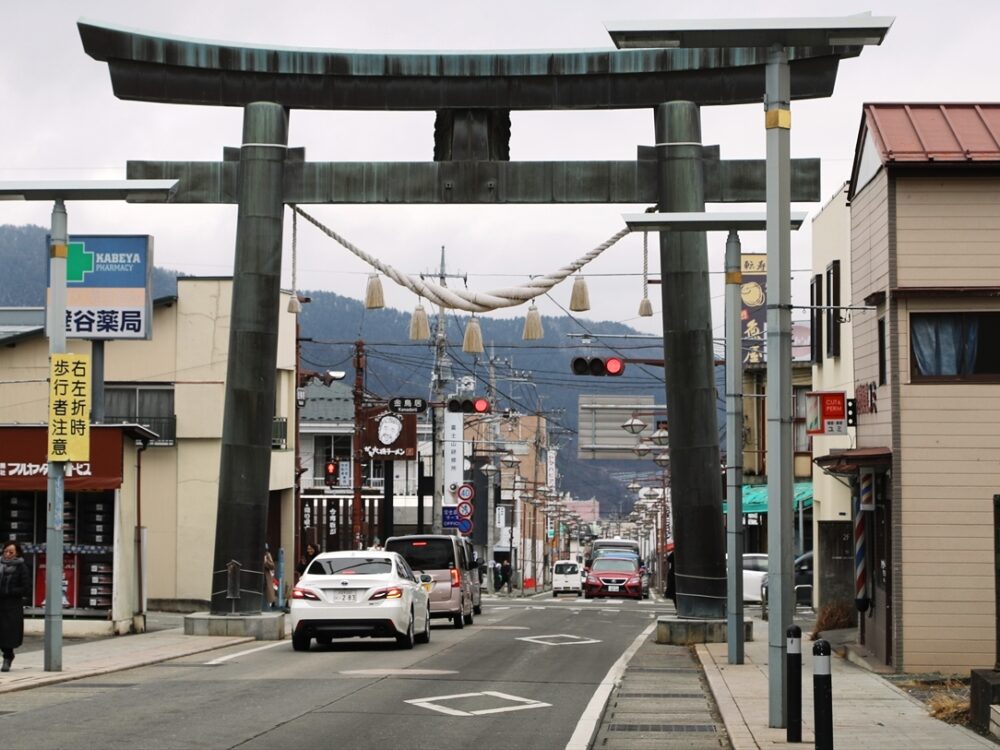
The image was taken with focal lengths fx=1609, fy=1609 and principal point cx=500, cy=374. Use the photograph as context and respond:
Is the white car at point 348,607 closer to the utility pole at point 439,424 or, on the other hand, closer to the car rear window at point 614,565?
the utility pole at point 439,424

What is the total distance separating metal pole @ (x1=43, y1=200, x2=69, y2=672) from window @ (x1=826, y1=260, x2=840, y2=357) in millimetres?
17285

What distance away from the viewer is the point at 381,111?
1102 inches

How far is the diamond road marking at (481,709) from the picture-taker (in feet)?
54.8

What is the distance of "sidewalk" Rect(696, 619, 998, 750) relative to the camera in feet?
46.5

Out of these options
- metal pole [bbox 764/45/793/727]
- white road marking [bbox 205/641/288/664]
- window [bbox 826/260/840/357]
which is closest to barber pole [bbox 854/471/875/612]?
window [bbox 826/260/840/357]

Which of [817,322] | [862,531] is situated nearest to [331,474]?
[817,322]

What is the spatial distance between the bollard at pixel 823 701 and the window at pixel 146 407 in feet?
109

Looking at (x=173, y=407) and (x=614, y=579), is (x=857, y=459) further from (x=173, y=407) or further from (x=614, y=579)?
(x=614, y=579)

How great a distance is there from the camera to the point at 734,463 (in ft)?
78.6

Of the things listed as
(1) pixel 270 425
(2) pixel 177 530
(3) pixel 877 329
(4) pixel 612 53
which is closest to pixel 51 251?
(1) pixel 270 425

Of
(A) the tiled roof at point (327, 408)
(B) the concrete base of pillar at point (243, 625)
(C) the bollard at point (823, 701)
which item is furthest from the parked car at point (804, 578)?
(A) the tiled roof at point (327, 408)

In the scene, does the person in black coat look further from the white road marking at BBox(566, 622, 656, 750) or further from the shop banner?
the shop banner

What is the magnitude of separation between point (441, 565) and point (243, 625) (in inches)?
285

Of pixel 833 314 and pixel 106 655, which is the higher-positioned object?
pixel 833 314
